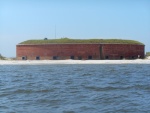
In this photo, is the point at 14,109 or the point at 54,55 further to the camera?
the point at 54,55

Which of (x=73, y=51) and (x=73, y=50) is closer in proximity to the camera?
(x=73, y=51)

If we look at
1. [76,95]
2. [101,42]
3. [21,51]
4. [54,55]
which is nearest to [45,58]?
[54,55]

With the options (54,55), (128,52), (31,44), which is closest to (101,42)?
(128,52)

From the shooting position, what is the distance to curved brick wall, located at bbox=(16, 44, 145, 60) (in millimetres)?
69438

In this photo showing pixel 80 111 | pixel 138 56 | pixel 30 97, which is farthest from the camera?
pixel 138 56

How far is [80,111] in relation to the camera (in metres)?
10.8

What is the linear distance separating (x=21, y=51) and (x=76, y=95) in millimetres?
59182

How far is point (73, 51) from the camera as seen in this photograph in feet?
228

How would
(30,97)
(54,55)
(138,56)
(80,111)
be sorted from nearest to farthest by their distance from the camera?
(80,111), (30,97), (54,55), (138,56)

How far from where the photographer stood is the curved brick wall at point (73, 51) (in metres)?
69.4

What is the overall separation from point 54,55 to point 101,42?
11165 mm

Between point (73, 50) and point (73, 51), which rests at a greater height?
point (73, 50)

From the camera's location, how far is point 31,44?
71312 mm

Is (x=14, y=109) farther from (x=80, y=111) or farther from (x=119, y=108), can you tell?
(x=119, y=108)
